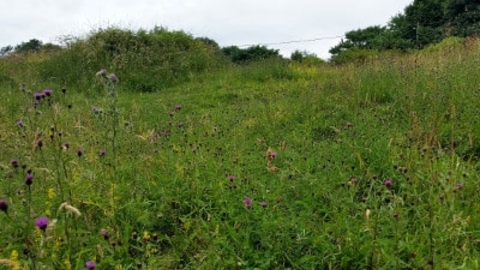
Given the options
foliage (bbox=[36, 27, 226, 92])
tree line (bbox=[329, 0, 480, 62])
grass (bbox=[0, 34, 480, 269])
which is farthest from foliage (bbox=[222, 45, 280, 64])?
grass (bbox=[0, 34, 480, 269])

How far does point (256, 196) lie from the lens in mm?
2715

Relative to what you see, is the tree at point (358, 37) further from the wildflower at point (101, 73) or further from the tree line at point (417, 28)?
the wildflower at point (101, 73)

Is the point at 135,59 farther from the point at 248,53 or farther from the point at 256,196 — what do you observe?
the point at 248,53

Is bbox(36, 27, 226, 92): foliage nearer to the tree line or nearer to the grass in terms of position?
the grass

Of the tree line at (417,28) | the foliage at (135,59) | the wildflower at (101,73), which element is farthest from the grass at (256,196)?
the tree line at (417,28)

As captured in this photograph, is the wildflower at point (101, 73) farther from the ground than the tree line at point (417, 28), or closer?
closer

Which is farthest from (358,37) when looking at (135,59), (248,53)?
(135,59)

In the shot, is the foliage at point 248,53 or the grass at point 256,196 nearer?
the grass at point 256,196

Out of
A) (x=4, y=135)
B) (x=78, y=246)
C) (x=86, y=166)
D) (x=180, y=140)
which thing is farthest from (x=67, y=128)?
(x=78, y=246)

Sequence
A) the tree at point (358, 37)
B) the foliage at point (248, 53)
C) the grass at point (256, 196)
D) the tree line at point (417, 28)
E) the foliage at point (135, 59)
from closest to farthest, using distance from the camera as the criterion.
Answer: the grass at point (256, 196) → the foliage at point (135, 59) → the tree line at point (417, 28) → the foliage at point (248, 53) → the tree at point (358, 37)

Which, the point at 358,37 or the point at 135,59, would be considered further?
the point at 358,37

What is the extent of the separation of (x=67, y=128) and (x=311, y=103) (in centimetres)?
301

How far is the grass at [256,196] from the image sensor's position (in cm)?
220

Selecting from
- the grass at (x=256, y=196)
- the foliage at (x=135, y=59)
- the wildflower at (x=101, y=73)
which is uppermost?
the foliage at (x=135, y=59)
